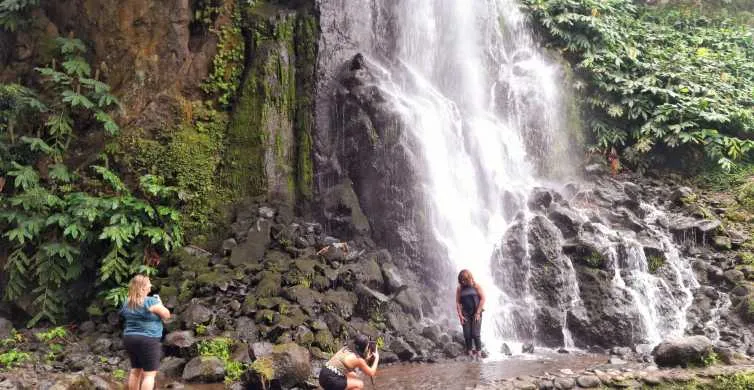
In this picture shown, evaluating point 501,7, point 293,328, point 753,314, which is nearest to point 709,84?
point 501,7

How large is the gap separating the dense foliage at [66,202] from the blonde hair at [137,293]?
3441 mm

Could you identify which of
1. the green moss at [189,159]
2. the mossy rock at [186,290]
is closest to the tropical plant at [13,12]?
the green moss at [189,159]

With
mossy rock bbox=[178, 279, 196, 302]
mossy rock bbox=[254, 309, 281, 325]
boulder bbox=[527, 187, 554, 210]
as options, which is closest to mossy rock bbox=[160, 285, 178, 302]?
mossy rock bbox=[178, 279, 196, 302]

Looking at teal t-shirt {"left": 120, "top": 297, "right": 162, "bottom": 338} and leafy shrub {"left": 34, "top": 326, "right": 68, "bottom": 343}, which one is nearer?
teal t-shirt {"left": 120, "top": 297, "right": 162, "bottom": 338}

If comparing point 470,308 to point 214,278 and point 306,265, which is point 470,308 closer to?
point 306,265

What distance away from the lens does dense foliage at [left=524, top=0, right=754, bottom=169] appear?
15.5m

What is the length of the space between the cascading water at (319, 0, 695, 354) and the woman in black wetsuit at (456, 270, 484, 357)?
1044 mm

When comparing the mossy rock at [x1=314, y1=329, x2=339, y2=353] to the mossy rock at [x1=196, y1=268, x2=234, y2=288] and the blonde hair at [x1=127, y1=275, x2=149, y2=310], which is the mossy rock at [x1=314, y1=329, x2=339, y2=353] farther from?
the blonde hair at [x1=127, y1=275, x2=149, y2=310]

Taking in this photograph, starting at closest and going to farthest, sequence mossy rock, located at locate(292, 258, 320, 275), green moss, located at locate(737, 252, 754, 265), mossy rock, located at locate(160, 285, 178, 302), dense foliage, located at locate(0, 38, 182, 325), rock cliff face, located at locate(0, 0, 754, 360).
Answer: mossy rock, located at locate(160, 285, 178, 302), dense foliage, located at locate(0, 38, 182, 325), mossy rock, located at locate(292, 258, 320, 275), rock cliff face, located at locate(0, 0, 754, 360), green moss, located at locate(737, 252, 754, 265)

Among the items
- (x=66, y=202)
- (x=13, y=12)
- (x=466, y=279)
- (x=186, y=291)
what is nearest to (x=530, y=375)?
(x=466, y=279)

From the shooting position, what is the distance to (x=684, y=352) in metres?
7.47

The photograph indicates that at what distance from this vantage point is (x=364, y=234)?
438 inches

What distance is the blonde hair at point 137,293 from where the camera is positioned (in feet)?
19.3

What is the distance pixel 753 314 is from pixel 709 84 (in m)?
8.65
